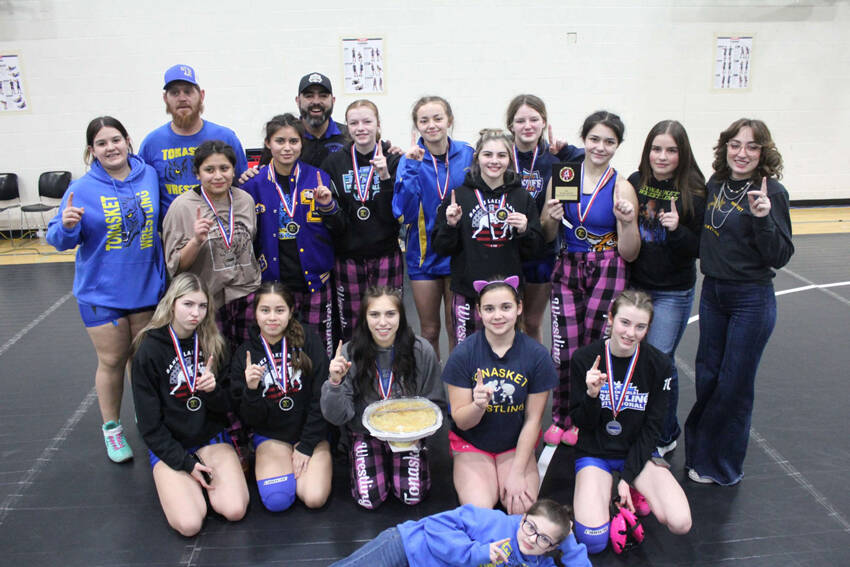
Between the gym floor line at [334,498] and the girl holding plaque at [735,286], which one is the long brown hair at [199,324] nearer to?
the gym floor line at [334,498]

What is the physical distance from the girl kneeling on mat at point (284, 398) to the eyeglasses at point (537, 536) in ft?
3.78

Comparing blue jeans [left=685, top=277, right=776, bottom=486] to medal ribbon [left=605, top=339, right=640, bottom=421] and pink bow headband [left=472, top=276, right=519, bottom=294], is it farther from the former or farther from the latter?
pink bow headband [left=472, top=276, right=519, bottom=294]

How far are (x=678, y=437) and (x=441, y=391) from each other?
4.73 feet

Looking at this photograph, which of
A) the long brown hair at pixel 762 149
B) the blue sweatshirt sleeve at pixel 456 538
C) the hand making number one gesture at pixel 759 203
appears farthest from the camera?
the long brown hair at pixel 762 149

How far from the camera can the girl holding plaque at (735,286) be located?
2809 mm

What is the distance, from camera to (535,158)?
3600 millimetres

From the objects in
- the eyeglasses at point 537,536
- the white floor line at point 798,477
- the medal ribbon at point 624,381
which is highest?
the medal ribbon at point 624,381

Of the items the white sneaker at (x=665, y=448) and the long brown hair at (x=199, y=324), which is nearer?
the long brown hair at (x=199, y=324)

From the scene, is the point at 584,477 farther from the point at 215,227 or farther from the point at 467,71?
the point at 467,71

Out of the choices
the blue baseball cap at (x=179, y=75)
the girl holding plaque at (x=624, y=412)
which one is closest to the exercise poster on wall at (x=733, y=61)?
the girl holding plaque at (x=624, y=412)

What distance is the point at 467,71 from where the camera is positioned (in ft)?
26.3

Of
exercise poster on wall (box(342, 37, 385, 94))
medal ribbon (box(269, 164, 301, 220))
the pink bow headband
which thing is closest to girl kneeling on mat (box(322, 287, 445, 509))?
the pink bow headband

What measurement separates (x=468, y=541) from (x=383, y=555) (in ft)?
1.14

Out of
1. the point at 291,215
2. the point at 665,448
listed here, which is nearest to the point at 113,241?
the point at 291,215
